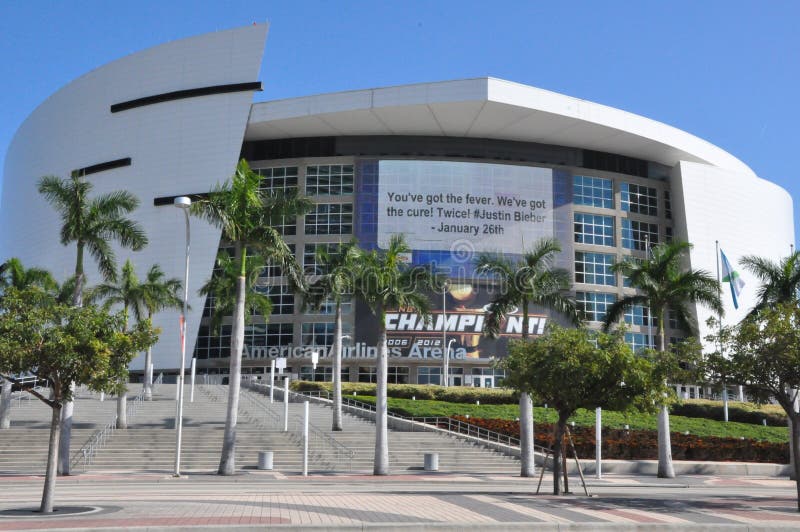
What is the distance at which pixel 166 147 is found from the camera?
81.8 meters

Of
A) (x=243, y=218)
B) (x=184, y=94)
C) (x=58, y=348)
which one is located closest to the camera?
(x=58, y=348)

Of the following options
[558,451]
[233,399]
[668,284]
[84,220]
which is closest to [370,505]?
[558,451]

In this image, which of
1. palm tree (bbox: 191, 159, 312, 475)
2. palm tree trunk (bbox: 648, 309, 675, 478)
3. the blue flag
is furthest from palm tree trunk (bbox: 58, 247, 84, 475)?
the blue flag

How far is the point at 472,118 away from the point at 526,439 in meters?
48.1

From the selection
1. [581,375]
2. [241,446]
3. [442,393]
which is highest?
[581,375]

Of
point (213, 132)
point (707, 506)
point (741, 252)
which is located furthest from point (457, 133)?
point (707, 506)

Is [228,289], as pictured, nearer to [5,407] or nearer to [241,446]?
[241,446]

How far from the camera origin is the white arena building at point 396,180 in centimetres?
7794

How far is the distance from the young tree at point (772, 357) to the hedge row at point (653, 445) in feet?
59.0

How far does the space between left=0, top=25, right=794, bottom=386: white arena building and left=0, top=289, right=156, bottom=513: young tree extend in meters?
58.9

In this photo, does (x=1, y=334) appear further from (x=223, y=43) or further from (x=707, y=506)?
Result: (x=223, y=43)

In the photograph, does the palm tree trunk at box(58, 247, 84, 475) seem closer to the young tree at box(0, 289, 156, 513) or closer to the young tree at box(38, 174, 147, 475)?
the young tree at box(38, 174, 147, 475)

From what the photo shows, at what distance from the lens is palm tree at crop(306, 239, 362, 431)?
42.7 m

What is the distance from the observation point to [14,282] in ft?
142
